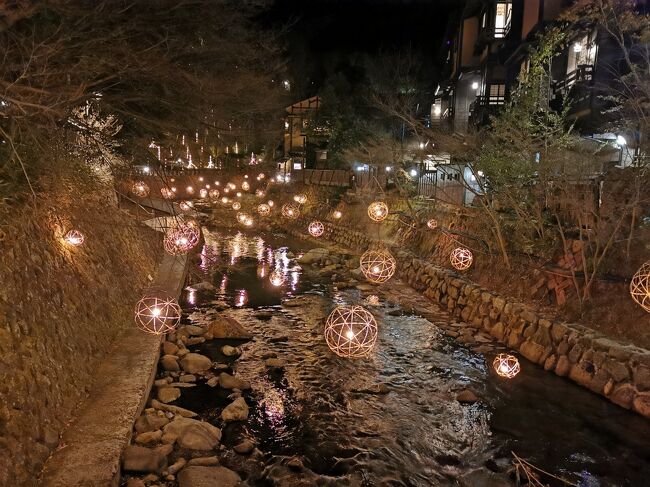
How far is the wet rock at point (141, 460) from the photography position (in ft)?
23.3

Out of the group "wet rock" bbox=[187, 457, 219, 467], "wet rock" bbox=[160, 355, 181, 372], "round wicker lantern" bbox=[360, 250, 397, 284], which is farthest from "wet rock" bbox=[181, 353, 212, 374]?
"round wicker lantern" bbox=[360, 250, 397, 284]

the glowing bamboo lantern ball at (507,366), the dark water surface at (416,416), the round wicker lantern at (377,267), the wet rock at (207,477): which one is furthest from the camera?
the round wicker lantern at (377,267)

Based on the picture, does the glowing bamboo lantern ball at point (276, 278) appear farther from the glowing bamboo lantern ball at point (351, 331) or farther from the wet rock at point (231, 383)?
the wet rock at point (231, 383)

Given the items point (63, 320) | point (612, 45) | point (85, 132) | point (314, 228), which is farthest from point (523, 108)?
point (63, 320)

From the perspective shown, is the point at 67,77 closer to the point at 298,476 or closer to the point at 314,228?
the point at 298,476

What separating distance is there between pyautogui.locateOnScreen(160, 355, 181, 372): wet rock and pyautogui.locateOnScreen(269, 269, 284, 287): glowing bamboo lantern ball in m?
9.27

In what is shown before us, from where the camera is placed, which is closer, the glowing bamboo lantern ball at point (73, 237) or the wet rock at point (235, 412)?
the wet rock at point (235, 412)

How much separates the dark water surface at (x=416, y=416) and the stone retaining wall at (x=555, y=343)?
0.32m

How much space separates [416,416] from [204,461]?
14.3ft

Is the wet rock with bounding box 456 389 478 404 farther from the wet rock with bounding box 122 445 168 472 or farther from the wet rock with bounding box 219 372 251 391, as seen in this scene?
the wet rock with bounding box 122 445 168 472

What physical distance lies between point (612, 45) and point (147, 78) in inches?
650

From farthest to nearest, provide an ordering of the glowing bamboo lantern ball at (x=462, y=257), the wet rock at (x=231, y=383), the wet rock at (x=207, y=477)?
the glowing bamboo lantern ball at (x=462, y=257) < the wet rock at (x=231, y=383) < the wet rock at (x=207, y=477)

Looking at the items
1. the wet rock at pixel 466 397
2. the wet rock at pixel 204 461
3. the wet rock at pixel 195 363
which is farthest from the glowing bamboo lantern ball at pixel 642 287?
the wet rock at pixel 195 363

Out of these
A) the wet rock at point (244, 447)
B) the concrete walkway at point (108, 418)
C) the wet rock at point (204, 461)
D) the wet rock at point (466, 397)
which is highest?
the concrete walkway at point (108, 418)
